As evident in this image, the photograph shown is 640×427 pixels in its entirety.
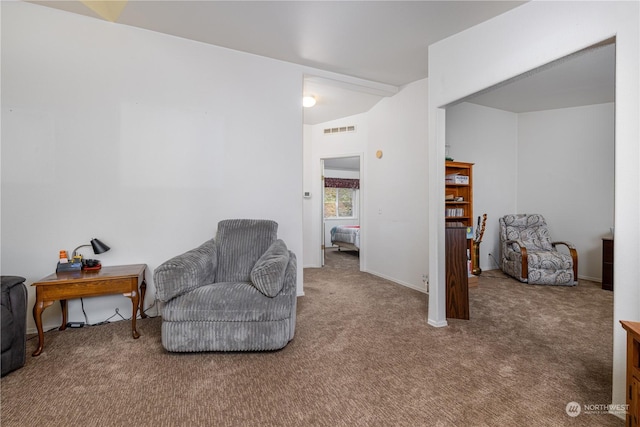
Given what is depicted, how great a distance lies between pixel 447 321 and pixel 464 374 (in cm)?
93

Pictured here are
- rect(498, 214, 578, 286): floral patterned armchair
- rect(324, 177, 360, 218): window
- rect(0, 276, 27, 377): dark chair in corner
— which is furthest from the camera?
rect(324, 177, 360, 218): window

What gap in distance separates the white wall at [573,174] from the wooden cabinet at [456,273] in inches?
123

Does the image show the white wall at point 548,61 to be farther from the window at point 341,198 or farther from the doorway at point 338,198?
the window at point 341,198

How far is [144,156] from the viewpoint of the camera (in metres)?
2.83

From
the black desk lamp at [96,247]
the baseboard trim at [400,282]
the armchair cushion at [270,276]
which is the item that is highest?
the black desk lamp at [96,247]

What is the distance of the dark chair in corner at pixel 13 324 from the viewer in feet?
5.99

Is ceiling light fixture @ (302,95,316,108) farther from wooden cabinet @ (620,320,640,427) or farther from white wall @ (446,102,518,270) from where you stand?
wooden cabinet @ (620,320,640,427)

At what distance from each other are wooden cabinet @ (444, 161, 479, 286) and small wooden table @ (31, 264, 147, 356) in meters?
3.79

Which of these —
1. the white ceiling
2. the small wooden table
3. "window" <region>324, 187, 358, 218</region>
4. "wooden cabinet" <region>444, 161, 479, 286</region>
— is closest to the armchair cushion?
the small wooden table

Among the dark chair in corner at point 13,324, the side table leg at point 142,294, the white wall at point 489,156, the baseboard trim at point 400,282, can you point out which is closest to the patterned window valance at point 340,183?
the baseboard trim at point 400,282

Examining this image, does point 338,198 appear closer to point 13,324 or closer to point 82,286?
point 82,286

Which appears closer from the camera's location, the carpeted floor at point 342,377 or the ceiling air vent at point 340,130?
the carpeted floor at point 342,377

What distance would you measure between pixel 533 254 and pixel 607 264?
87 centimetres

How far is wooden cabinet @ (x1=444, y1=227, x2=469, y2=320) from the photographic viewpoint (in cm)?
278
